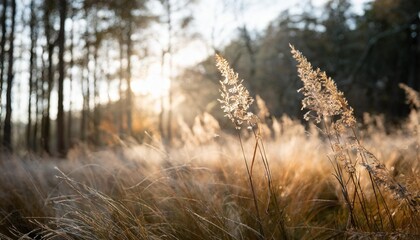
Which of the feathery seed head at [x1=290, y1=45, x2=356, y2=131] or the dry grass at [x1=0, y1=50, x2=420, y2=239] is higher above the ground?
the feathery seed head at [x1=290, y1=45, x2=356, y2=131]

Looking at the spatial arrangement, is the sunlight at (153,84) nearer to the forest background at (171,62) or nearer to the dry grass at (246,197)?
the forest background at (171,62)

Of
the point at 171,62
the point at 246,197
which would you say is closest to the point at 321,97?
the point at 246,197

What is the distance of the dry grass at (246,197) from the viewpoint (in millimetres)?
1621

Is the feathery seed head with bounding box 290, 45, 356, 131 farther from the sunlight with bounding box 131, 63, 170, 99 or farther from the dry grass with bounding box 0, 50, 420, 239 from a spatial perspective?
the sunlight with bounding box 131, 63, 170, 99

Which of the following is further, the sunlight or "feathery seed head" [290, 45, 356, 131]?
the sunlight

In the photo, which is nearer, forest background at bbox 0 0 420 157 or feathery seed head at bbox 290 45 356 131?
feathery seed head at bbox 290 45 356 131

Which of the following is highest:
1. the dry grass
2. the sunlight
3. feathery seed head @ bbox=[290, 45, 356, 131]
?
the sunlight

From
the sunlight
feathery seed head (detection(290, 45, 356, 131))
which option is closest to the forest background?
Answer: the sunlight

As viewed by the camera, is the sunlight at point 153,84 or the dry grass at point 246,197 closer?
the dry grass at point 246,197

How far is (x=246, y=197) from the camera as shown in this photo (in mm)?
2154

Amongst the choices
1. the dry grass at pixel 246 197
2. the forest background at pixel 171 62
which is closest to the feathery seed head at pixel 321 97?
the dry grass at pixel 246 197

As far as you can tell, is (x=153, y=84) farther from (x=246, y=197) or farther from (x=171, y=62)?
(x=246, y=197)

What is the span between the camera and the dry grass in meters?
1.62

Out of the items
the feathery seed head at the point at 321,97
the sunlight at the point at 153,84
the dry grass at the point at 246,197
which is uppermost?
the sunlight at the point at 153,84
